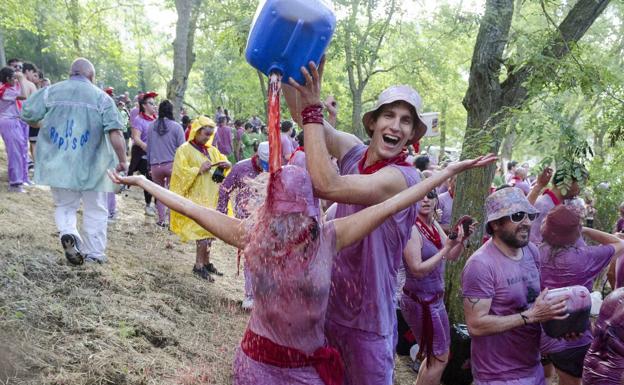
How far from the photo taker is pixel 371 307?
9.20ft

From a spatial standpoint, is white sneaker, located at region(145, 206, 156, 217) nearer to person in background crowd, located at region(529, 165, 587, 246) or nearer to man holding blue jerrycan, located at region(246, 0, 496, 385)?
person in background crowd, located at region(529, 165, 587, 246)

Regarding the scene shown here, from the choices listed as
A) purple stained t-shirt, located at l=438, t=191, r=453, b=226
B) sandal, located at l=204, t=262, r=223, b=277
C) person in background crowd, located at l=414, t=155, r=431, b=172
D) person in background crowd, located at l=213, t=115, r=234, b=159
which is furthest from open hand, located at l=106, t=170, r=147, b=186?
person in background crowd, located at l=213, t=115, r=234, b=159

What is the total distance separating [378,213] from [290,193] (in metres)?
0.42

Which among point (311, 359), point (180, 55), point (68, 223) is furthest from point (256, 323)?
point (180, 55)

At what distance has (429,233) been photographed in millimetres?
4953

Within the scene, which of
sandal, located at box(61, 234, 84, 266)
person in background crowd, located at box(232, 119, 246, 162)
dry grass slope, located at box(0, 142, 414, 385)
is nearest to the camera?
dry grass slope, located at box(0, 142, 414, 385)

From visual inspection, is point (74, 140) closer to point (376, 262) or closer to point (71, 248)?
point (71, 248)

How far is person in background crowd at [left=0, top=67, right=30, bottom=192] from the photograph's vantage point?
9047 mm

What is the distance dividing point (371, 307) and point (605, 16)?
2538 cm

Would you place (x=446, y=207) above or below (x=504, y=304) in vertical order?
above

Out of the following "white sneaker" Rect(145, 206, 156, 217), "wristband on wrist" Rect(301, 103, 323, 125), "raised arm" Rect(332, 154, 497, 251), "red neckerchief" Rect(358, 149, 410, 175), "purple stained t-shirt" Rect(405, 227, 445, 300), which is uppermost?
"wristband on wrist" Rect(301, 103, 323, 125)

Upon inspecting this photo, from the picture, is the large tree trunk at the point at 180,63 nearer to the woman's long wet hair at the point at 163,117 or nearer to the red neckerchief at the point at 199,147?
the woman's long wet hair at the point at 163,117

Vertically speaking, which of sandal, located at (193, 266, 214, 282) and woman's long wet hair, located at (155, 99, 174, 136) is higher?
woman's long wet hair, located at (155, 99, 174, 136)

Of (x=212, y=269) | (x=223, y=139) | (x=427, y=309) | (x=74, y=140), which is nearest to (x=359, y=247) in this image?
(x=427, y=309)
